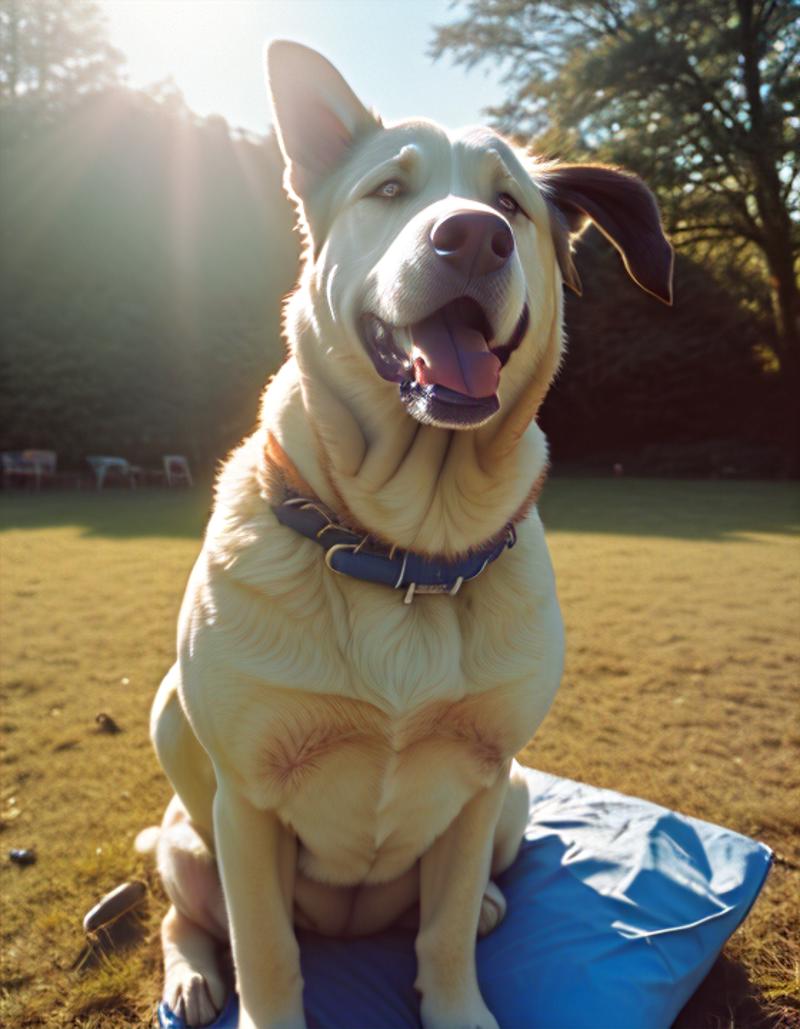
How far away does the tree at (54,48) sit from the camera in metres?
21.9

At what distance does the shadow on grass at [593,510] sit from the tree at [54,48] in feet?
48.6

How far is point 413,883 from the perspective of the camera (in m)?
1.98

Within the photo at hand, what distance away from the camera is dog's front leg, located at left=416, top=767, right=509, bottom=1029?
1769mm

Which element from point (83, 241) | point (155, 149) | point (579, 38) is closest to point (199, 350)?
point (83, 241)

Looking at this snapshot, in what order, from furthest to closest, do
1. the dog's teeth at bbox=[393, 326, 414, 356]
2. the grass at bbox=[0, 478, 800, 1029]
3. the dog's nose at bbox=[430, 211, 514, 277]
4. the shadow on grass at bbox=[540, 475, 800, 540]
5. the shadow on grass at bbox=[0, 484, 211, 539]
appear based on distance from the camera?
the shadow on grass at bbox=[0, 484, 211, 539]
the shadow on grass at bbox=[540, 475, 800, 540]
the grass at bbox=[0, 478, 800, 1029]
the dog's teeth at bbox=[393, 326, 414, 356]
the dog's nose at bbox=[430, 211, 514, 277]

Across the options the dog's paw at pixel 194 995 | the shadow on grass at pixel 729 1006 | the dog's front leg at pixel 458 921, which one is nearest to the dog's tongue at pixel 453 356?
the dog's front leg at pixel 458 921

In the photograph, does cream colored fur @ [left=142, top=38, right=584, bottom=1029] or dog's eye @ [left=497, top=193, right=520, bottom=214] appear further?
dog's eye @ [left=497, top=193, right=520, bottom=214]

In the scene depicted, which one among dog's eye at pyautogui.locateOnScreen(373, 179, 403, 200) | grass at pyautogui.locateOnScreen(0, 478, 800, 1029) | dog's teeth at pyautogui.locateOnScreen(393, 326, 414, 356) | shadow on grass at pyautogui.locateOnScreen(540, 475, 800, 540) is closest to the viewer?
dog's teeth at pyautogui.locateOnScreen(393, 326, 414, 356)

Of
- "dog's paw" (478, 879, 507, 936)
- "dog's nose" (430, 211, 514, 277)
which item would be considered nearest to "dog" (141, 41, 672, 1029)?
"dog's nose" (430, 211, 514, 277)

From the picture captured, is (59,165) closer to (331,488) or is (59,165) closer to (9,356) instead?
(9,356)

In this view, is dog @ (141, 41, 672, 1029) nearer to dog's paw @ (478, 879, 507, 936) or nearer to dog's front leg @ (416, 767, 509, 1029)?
dog's front leg @ (416, 767, 509, 1029)

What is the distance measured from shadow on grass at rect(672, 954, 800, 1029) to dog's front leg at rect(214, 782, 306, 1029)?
1.07m

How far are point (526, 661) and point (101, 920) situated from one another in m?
1.64

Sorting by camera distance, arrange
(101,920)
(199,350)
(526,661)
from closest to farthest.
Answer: (526,661), (101,920), (199,350)
